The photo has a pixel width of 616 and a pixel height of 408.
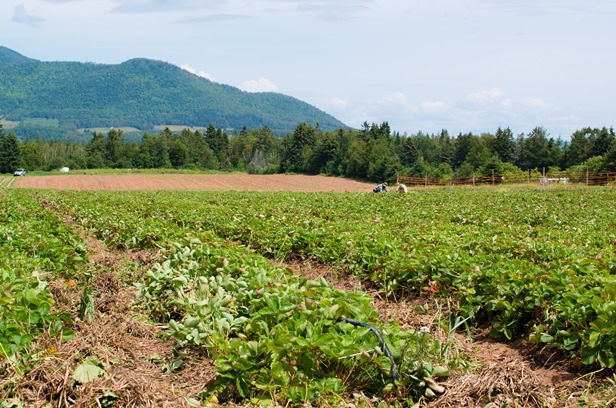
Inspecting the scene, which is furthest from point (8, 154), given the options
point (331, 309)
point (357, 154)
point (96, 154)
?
point (331, 309)

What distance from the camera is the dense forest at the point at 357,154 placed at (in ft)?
234

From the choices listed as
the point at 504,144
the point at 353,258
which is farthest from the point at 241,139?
the point at 353,258

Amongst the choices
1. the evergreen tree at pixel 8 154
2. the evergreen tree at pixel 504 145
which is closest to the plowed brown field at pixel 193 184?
the evergreen tree at pixel 504 145

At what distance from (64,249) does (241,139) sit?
13839 cm

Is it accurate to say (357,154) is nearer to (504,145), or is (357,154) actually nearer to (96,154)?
(504,145)

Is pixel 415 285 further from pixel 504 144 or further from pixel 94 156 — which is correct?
pixel 94 156

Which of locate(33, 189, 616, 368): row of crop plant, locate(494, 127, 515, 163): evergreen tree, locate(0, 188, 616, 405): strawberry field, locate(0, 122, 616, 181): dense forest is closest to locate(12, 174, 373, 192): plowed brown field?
locate(0, 122, 616, 181): dense forest

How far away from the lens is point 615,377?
3996 millimetres

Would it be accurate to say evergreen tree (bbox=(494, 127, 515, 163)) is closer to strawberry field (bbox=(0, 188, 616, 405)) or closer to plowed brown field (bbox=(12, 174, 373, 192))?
plowed brown field (bbox=(12, 174, 373, 192))

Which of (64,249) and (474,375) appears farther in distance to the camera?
(64,249)

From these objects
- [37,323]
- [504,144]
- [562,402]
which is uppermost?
→ [504,144]

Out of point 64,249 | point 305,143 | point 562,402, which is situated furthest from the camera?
point 305,143

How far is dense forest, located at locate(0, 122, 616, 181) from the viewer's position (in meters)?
71.4

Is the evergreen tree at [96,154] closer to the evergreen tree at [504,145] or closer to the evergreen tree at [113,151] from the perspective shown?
the evergreen tree at [113,151]
